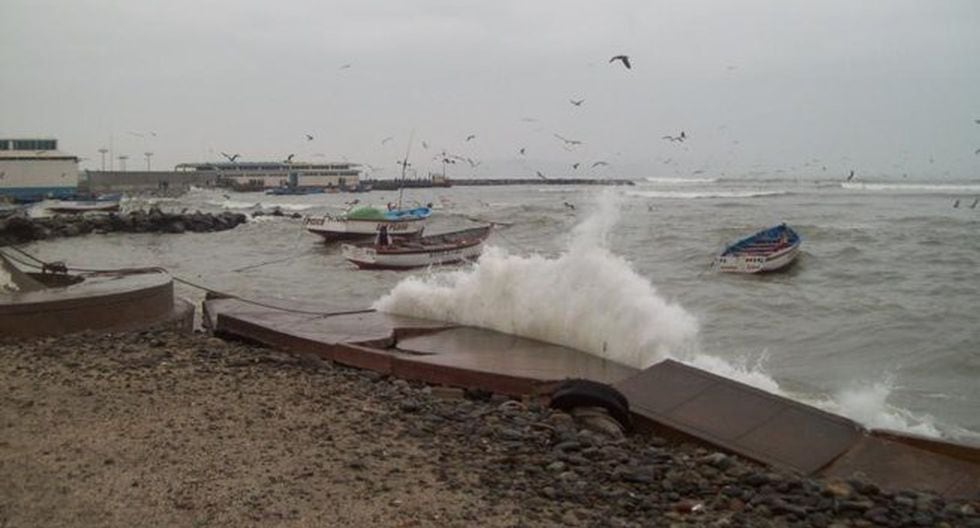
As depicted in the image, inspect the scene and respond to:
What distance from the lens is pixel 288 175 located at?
114 m

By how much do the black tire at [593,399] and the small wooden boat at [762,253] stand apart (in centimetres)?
1778

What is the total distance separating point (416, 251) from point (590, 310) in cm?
1617

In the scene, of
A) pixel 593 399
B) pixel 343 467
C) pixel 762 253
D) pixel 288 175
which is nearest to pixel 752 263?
pixel 762 253

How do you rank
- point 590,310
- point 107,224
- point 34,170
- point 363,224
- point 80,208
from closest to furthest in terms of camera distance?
point 590,310, point 363,224, point 107,224, point 80,208, point 34,170

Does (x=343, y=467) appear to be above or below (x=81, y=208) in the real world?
above

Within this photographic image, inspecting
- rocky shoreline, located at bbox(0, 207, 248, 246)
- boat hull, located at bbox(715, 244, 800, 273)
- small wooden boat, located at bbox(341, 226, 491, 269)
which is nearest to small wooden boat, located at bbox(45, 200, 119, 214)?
rocky shoreline, located at bbox(0, 207, 248, 246)

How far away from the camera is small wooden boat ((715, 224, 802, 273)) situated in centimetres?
2258

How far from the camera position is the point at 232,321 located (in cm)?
846

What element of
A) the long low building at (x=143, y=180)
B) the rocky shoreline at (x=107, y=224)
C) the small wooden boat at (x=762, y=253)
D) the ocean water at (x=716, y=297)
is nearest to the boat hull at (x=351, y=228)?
the ocean water at (x=716, y=297)

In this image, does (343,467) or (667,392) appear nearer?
(343,467)

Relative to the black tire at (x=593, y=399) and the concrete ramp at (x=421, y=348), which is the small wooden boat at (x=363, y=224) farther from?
the black tire at (x=593, y=399)

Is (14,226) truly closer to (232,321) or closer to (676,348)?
(232,321)

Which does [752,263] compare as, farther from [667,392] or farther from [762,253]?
[667,392]

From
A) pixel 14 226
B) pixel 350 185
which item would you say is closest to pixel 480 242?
pixel 14 226
